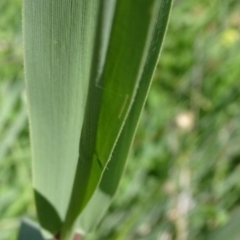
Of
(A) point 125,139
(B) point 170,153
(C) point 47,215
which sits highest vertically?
(A) point 125,139

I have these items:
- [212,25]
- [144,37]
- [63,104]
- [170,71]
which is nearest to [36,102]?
[63,104]

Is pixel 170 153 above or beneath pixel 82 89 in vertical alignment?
beneath

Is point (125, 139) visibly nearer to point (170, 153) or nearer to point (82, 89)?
point (82, 89)

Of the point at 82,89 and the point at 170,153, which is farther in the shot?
the point at 170,153

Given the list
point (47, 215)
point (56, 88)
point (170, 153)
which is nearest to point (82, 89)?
point (56, 88)

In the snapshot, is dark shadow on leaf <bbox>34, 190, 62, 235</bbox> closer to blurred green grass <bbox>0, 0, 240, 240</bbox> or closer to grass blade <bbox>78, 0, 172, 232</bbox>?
grass blade <bbox>78, 0, 172, 232</bbox>

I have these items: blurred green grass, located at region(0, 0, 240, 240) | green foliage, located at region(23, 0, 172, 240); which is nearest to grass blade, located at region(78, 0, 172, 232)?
green foliage, located at region(23, 0, 172, 240)

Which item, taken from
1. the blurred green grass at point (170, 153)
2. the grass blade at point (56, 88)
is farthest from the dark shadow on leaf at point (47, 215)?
the blurred green grass at point (170, 153)

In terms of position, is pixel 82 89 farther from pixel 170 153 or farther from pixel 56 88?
pixel 170 153

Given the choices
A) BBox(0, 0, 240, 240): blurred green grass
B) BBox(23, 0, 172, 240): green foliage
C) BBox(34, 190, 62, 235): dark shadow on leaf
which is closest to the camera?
BBox(23, 0, 172, 240): green foliage
